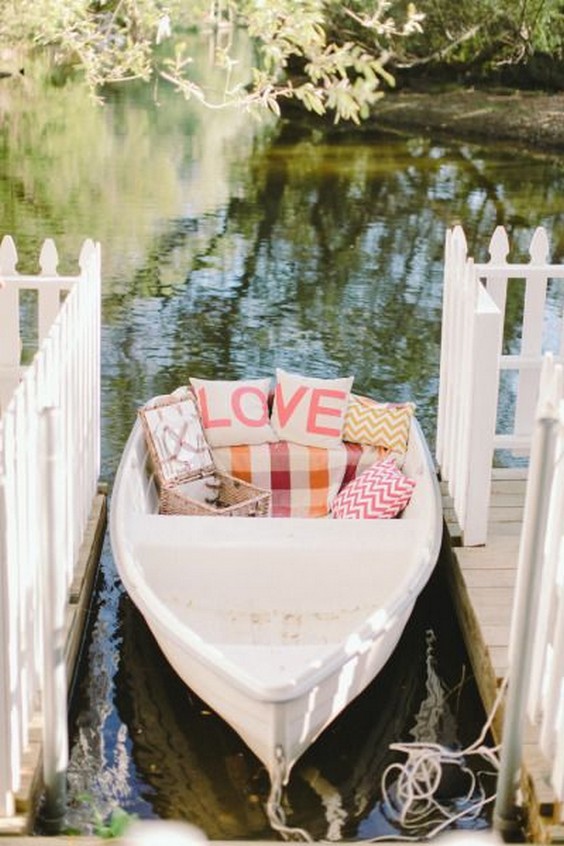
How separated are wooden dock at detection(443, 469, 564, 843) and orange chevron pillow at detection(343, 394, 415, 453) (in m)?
0.40

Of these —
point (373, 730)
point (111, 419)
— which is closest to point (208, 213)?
point (111, 419)

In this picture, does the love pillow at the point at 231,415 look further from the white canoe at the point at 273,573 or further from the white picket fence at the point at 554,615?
the white picket fence at the point at 554,615

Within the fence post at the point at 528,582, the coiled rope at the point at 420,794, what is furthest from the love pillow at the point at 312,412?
the fence post at the point at 528,582

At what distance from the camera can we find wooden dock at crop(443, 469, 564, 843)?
4.14 metres

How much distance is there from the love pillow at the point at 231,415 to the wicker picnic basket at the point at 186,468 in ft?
0.19

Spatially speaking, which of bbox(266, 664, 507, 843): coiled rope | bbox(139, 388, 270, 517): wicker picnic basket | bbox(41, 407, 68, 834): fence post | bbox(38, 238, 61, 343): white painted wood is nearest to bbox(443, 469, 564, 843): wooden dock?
bbox(266, 664, 507, 843): coiled rope

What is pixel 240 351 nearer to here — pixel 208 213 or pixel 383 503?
pixel 383 503

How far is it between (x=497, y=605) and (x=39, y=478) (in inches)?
98.0

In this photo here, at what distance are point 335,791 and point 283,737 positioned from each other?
0.66m

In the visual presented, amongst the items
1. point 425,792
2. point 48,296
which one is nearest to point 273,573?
point 425,792

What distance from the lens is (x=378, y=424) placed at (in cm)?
665

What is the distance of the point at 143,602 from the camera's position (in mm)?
4961

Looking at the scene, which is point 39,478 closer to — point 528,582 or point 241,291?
point 528,582

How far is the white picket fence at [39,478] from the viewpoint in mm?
3797
